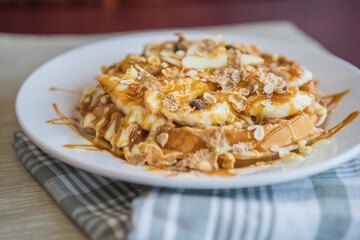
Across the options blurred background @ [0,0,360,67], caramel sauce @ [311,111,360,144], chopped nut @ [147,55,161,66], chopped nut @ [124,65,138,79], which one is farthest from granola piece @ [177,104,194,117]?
blurred background @ [0,0,360,67]

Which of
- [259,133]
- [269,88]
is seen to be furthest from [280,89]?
[259,133]

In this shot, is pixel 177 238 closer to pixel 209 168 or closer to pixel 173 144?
pixel 209 168

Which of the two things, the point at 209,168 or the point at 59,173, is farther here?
the point at 59,173

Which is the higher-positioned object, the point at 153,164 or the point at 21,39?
the point at 153,164

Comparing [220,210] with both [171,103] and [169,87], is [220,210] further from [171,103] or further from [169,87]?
[169,87]

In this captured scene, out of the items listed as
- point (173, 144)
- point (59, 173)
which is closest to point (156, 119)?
point (173, 144)
